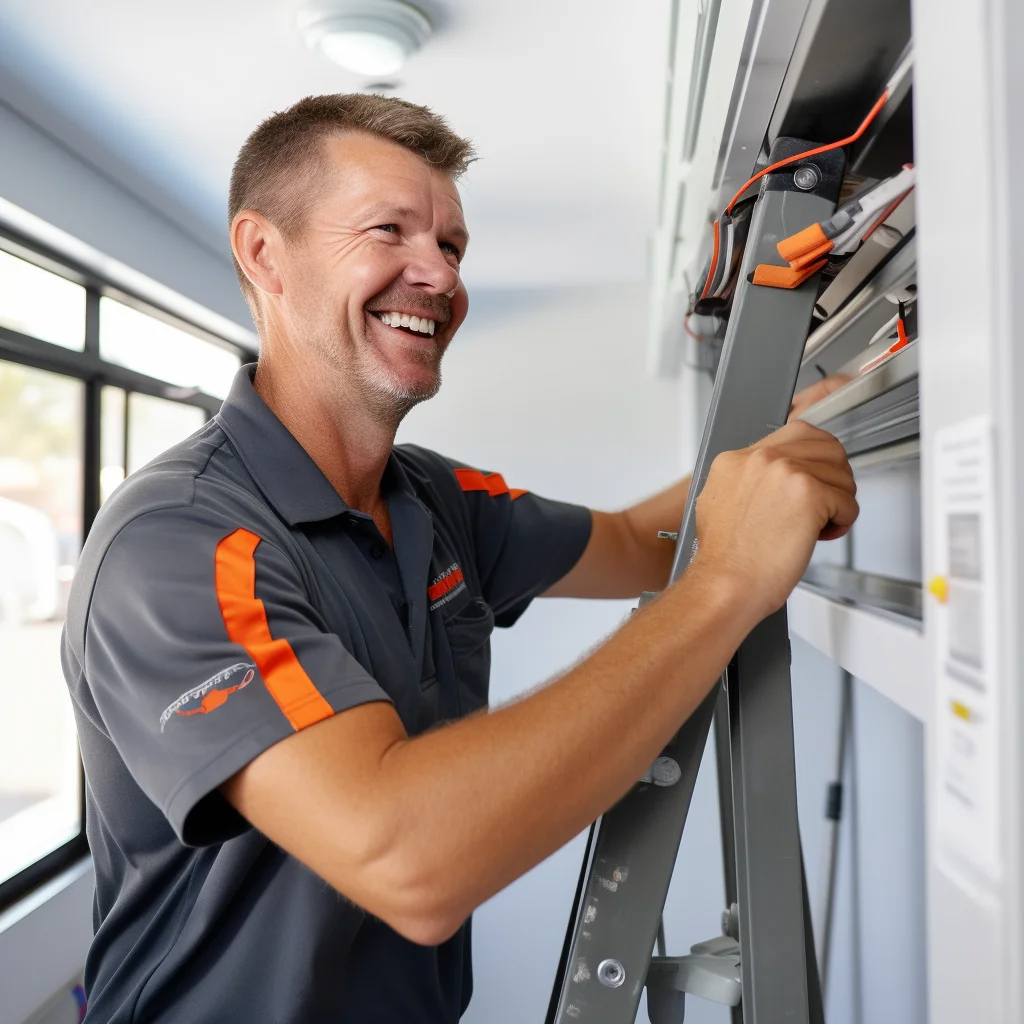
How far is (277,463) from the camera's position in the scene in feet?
3.78

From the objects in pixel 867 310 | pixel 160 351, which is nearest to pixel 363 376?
pixel 867 310

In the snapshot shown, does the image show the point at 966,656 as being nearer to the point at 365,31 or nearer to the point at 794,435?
the point at 794,435

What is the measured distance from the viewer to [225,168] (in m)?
2.62

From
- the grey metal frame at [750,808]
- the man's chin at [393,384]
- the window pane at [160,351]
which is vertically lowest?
the grey metal frame at [750,808]

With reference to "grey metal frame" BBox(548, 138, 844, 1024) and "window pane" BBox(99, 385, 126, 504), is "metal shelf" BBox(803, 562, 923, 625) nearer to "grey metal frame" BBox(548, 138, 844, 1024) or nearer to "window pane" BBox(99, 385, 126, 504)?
"grey metal frame" BBox(548, 138, 844, 1024)

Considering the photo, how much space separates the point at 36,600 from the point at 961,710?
2.82 metres

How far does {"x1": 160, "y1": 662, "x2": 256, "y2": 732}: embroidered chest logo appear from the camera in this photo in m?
0.77

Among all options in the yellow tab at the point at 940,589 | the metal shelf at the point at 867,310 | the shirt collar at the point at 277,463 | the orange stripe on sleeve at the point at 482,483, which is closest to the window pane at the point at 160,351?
the orange stripe on sleeve at the point at 482,483

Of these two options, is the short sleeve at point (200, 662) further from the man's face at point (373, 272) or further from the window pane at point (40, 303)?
the window pane at point (40, 303)

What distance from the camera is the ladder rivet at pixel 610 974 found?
32.6 inches

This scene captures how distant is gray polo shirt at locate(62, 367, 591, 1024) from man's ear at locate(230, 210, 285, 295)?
0.53ft

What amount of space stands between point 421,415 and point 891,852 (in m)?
2.75

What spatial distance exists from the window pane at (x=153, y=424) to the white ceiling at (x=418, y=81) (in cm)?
84

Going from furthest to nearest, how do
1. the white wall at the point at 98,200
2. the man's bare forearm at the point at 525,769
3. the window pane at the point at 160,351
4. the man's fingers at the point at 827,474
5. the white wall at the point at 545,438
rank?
1. the white wall at the point at 545,438
2. the window pane at the point at 160,351
3. the white wall at the point at 98,200
4. the man's fingers at the point at 827,474
5. the man's bare forearm at the point at 525,769
